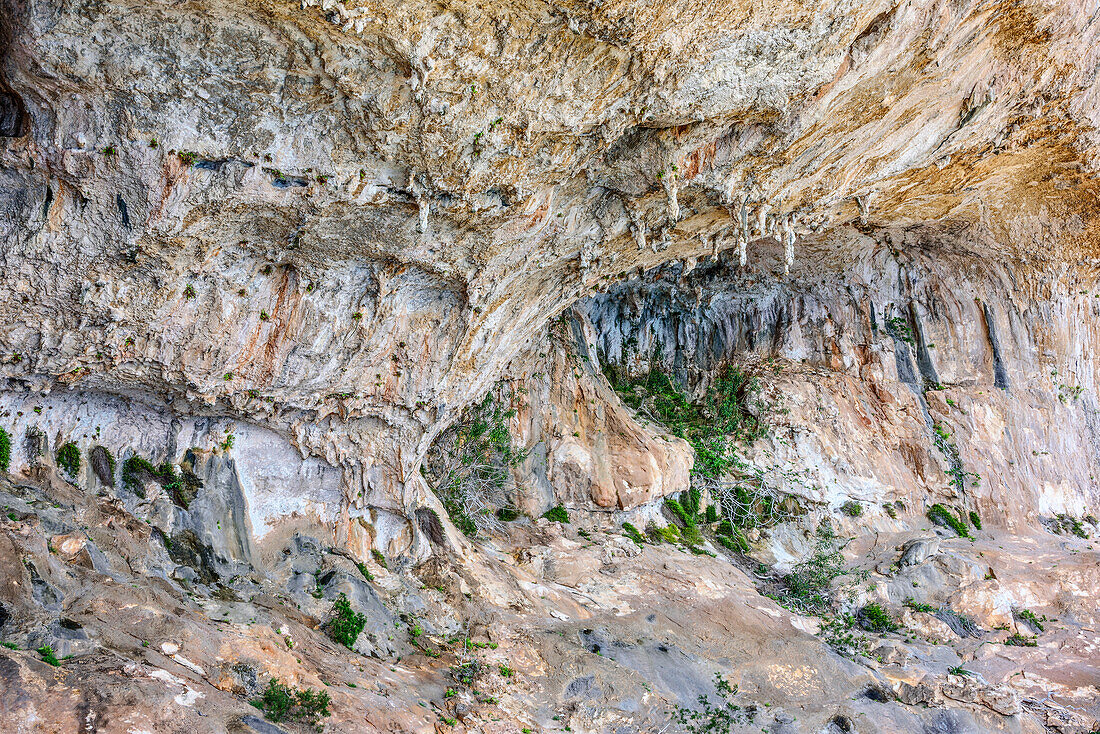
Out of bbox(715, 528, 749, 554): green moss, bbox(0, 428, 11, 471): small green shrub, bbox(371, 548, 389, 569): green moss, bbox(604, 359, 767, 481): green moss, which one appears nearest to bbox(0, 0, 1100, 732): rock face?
bbox(0, 428, 11, 471): small green shrub

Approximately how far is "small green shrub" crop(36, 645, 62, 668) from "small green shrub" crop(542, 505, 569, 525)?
11.3 meters

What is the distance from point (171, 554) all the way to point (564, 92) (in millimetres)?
8974

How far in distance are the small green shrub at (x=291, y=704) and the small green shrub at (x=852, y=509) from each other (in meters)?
16.2

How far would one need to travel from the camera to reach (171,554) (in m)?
10.2

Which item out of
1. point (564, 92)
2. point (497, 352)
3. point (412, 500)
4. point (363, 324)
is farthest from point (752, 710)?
point (564, 92)

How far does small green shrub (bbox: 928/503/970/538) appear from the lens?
1980cm

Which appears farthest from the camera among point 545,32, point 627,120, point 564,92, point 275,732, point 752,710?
point 752,710

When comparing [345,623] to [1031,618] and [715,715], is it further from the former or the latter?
[1031,618]

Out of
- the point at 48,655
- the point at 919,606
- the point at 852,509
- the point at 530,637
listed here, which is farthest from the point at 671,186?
the point at 852,509

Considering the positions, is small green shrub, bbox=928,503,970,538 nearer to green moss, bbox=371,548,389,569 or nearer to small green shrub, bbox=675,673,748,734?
small green shrub, bbox=675,673,748,734

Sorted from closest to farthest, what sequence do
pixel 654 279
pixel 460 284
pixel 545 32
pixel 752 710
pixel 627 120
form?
pixel 545 32, pixel 627 120, pixel 752 710, pixel 460 284, pixel 654 279

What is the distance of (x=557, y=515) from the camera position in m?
16.9

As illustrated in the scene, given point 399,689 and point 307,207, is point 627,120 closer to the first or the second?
point 307,207

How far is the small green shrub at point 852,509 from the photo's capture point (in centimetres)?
1958
